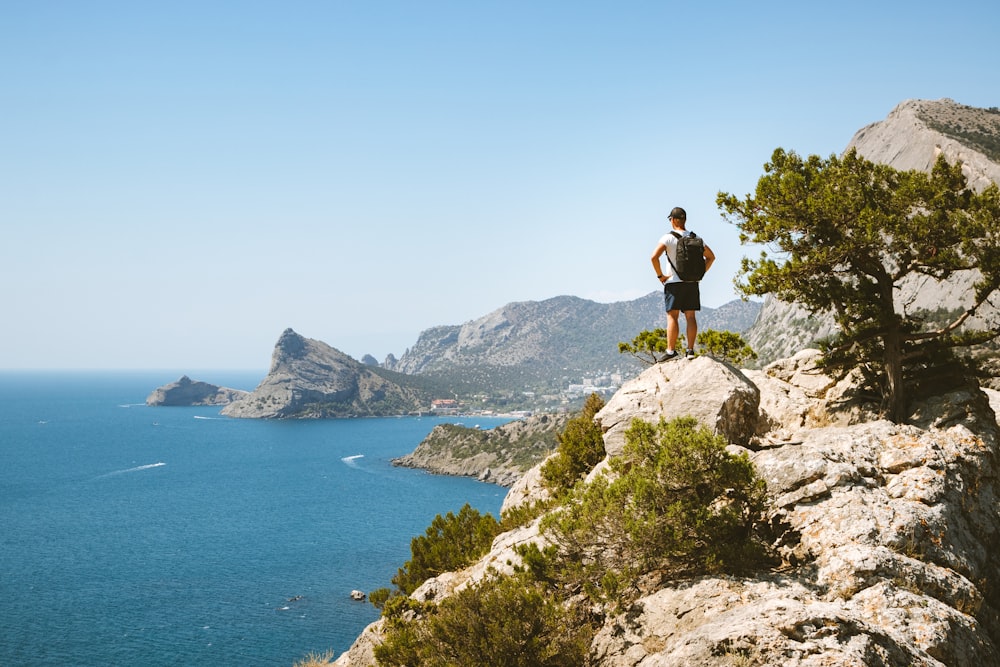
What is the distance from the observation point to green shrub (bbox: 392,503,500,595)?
18.8m

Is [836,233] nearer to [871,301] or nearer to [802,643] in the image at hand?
[871,301]

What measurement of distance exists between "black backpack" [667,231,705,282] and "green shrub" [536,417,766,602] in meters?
3.77

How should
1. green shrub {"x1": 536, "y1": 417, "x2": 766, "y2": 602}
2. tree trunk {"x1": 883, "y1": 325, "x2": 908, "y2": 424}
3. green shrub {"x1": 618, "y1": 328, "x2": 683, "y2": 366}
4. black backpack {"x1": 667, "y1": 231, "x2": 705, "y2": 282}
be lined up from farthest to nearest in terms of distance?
green shrub {"x1": 618, "y1": 328, "x2": 683, "y2": 366} → tree trunk {"x1": 883, "y1": 325, "x2": 908, "y2": 424} → black backpack {"x1": 667, "y1": 231, "x2": 705, "y2": 282} → green shrub {"x1": 536, "y1": 417, "x2": 766, "y2": 602}

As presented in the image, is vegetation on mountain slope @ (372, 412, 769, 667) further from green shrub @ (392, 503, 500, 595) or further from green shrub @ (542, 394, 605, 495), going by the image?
green shrub @ (392, 503, 500, 595)

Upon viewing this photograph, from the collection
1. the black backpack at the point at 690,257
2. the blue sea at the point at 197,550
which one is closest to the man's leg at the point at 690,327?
the black backpack at the point at 690,257

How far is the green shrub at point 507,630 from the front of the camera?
1012 cm

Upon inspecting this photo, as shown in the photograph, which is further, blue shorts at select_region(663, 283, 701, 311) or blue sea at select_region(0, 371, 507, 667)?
blue sea at select_region(0, 371, 507, 667)

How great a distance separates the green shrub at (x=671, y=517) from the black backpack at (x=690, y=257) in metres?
3.77

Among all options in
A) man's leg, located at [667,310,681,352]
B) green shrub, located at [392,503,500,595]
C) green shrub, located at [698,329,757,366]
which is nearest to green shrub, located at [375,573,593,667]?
man's leg, located at [667,310,681,352]

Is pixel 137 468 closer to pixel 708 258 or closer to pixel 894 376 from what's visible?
pixel 708 258

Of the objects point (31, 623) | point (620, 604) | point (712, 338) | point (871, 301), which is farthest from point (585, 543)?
point (31, 623)

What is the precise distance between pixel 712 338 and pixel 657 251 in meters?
4.47

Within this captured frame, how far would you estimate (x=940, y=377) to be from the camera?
1443 centimetres

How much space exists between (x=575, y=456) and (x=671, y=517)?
8418 mm
